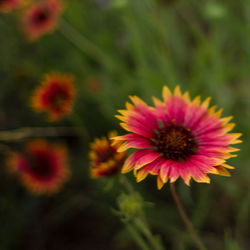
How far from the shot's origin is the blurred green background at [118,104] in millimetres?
1229

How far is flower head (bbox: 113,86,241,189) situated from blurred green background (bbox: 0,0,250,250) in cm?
35

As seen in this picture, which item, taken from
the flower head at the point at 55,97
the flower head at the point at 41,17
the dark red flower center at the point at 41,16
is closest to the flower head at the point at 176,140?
the flower head at the point at 55,97

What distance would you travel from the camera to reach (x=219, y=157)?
64cm

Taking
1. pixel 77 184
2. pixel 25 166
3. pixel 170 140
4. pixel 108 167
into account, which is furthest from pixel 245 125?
pixel 25 166

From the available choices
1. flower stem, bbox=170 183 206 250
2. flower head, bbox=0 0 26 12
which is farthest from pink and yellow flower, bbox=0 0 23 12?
flower stem, bbox=170 183 206 250

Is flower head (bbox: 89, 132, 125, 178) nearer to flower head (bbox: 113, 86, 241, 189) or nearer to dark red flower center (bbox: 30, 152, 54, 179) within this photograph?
flower head (bbox: 113, 86, 241, 189)

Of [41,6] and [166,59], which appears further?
[41,6]

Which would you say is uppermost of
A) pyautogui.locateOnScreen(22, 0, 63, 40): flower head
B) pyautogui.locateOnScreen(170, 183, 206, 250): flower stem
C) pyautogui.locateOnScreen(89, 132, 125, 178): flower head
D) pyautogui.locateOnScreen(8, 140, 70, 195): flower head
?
pyautogui.locateOnScreen(22, 0, 63, 40): flower head

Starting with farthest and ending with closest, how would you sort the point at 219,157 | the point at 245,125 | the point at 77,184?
the point at 77,184 < the point at 245,125 < the point at 219,157

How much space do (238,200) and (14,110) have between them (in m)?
1.25

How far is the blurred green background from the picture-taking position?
4.03ft

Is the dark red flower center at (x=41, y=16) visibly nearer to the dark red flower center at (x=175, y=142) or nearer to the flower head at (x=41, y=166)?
the flower head at (x=41, y=166)

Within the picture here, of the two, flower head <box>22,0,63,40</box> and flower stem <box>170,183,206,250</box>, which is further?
flower head <box>22,0,63,40</box>

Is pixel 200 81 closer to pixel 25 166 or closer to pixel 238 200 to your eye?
pixel 238 200
